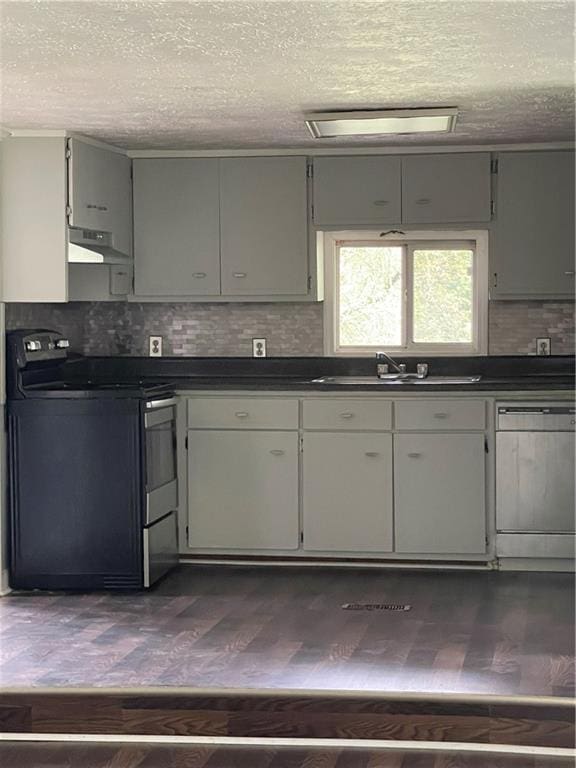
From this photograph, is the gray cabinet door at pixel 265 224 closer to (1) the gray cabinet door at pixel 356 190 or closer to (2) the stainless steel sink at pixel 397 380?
(1) the gray cabinet door at pixel 356 190

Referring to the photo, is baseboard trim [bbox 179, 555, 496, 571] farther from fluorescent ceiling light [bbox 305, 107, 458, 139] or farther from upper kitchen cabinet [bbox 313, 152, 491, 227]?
fluorescent ceiling light [bbox 305, 107, 458, 139]

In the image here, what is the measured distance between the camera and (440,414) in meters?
6.25

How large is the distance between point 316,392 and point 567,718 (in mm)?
2567

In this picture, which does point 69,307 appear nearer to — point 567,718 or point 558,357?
point 558,357

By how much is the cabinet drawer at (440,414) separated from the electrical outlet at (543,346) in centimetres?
75

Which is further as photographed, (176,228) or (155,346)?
(155,346)

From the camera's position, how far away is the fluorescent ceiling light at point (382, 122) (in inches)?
209

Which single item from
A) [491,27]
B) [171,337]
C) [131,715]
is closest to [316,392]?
[171,337]

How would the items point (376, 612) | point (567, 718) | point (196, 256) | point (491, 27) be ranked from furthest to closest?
point (196, 256) < point (376, 612) < point (567, 718) < point (491, 27)

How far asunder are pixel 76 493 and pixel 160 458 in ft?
1.57

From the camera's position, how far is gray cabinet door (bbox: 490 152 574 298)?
6477mm

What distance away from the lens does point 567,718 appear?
413cm

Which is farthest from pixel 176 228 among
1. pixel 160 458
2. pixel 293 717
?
pixel 293 717

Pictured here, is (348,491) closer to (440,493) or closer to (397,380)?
(440,493)
